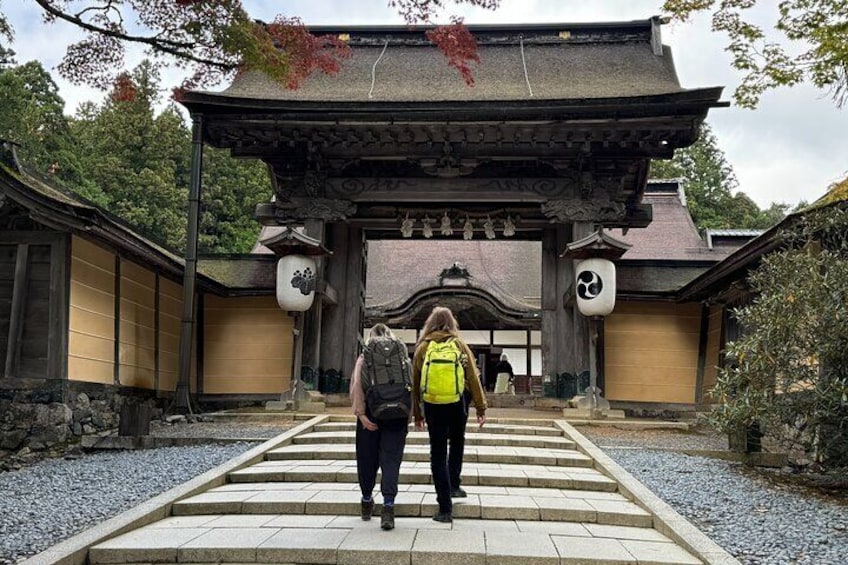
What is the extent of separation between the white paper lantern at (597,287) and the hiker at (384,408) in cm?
622

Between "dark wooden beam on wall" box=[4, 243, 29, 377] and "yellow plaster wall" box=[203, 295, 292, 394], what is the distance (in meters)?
4.15

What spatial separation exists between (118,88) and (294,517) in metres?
3.68

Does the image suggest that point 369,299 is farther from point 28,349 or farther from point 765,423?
point 765,423

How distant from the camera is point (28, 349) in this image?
8.30m

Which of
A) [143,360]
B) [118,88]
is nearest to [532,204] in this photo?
[143,360]

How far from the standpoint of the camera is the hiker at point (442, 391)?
451cm

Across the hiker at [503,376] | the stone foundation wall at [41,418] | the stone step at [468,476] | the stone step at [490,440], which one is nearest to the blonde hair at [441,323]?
the stone step at [468,476]

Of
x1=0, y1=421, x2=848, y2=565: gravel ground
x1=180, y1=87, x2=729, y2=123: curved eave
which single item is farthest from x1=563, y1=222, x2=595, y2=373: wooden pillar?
x1=0, y1=421, x2=848, y2=565: gravel ground

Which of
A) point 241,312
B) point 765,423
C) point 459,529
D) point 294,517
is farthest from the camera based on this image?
point 241,312

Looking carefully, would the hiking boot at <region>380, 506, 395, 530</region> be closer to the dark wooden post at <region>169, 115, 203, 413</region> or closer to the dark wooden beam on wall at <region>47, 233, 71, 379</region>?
the dark wooden beam on wall at <region>47, 233, 71, 379</region>

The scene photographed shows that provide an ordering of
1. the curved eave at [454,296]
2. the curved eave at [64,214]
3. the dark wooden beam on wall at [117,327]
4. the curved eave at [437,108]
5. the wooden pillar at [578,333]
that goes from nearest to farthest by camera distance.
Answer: the curved eave at [64,214]
the dark wooden beam on wall at [117,327]
the curved eave at [437,108]
the wooden pillar at [578,333]
the curved eave at [454,296]

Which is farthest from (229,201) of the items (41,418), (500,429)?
(500,429)

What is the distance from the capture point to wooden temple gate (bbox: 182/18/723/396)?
10.0m

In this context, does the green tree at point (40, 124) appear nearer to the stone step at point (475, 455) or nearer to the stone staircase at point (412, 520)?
the stone step at point (475, 455)
